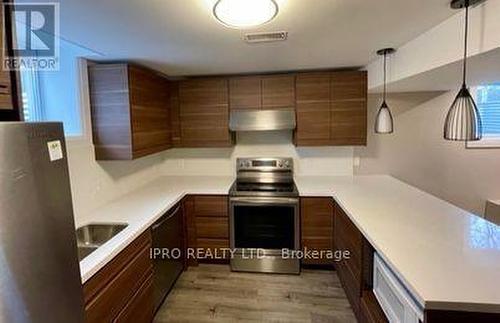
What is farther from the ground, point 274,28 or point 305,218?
point 274,28

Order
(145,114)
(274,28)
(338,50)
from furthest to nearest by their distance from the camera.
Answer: (145,114), (338,50), (274,28)

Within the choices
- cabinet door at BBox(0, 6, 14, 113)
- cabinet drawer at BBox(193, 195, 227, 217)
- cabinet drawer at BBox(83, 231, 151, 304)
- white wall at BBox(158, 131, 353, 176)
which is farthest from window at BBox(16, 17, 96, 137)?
white wall at BBox(158, 131, 353, 176)

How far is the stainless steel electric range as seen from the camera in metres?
3.02

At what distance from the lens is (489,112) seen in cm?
348

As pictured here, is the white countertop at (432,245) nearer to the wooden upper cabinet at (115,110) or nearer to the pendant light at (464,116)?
the pendant light at (464,116)

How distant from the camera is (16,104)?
47.3 inches

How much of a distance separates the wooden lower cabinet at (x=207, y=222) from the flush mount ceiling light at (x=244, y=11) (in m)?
1.92

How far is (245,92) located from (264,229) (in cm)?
153

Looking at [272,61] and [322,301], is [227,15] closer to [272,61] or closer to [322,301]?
[272,61]

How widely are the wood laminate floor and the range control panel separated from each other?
1.22 meters

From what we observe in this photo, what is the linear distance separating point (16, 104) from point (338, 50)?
85.6 inches

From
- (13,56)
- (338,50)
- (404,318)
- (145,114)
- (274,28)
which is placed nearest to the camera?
(13,56)

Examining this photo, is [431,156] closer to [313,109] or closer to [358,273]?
[313,109]

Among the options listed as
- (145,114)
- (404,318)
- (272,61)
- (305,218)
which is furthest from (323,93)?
(404,318)
